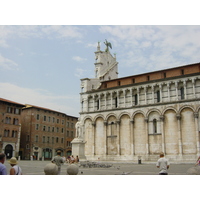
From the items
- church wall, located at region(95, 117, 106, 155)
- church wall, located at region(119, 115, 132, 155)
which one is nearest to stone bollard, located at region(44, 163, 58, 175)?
church wall, located at region(119, 115, 132, 155)

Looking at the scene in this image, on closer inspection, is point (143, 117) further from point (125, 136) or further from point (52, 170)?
point (52, 170)

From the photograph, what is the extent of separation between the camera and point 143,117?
3356 centimetres

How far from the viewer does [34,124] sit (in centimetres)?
5169

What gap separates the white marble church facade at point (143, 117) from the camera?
30.2 m

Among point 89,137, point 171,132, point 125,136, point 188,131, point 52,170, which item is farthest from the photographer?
point 89,137

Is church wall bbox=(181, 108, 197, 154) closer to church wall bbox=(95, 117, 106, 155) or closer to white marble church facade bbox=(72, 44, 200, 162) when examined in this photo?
white marble church facade bbox=(72, 44, 200, 162)

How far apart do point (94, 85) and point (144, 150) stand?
47.8 feet

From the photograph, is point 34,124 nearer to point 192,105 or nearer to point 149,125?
point 149,125

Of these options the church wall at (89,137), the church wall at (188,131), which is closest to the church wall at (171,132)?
the church wall at (188,131)

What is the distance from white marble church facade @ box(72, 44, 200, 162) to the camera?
1191 inches

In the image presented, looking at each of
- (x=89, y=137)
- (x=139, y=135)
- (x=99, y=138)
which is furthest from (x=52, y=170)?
(x=89, y=137)

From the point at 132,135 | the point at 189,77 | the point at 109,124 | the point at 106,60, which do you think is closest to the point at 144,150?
the point at 132,135

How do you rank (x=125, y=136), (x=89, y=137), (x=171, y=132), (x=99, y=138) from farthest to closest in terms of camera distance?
(x=89, y=137) → (x=99, y=138) → (x=125, y=136) → (x=171, y=132)

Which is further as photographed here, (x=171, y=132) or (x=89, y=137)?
(x=89, y=137)
